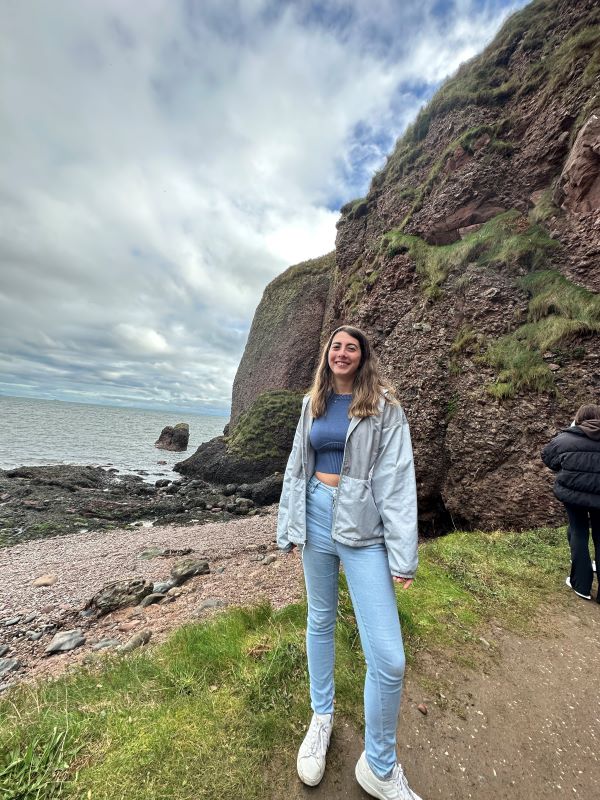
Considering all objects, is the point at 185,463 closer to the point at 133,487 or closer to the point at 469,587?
the point at 133,487

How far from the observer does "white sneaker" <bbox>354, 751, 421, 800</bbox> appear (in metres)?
2.36

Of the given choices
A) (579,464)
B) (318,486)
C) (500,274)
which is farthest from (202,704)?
(500,274)

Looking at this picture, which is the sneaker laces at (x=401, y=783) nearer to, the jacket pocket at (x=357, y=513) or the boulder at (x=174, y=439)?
the jacket pocket at (x=357, y=513)

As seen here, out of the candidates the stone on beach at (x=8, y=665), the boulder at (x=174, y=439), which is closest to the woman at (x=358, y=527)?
the stone on beach at (x=8, y=665)

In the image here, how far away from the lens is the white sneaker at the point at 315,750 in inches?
99.6

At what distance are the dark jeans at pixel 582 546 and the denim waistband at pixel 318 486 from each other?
196 inches

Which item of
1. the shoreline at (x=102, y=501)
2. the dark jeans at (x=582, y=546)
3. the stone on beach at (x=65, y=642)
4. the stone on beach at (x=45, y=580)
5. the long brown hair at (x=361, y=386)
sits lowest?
the shoreline at (x=102, y=501)

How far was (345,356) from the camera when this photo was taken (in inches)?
113

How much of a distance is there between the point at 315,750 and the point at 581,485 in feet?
16.9

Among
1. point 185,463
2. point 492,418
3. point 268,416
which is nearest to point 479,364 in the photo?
point 492,418

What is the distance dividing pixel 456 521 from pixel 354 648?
830cm

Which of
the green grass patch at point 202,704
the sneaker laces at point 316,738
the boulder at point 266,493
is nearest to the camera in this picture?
the green grass patch at point 202,704

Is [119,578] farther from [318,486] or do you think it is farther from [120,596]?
[318,486]

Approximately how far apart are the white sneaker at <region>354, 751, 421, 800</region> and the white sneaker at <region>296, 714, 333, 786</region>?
0.94 ft
